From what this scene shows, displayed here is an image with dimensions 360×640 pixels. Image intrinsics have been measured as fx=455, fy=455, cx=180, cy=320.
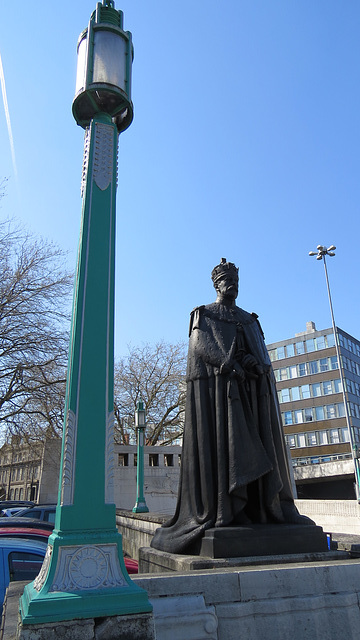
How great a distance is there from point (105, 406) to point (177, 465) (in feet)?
87.6

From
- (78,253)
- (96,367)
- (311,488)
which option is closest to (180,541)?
(96,367)

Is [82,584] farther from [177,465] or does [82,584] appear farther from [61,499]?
[177,465]

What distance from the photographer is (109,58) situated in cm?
391

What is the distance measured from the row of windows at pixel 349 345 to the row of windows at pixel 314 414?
6.89 meters

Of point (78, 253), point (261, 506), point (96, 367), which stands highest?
point (78, 253)

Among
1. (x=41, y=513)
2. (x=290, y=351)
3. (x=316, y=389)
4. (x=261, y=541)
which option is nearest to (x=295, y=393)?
(x=316, y=389)

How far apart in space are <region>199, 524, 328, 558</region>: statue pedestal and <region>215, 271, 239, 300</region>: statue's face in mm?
2573

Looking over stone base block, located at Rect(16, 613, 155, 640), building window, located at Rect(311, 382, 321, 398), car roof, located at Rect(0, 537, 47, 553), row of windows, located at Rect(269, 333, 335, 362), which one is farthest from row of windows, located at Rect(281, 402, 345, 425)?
stone base block, located at Rect(16, 613, 155, 640)

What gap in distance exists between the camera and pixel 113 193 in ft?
12.3

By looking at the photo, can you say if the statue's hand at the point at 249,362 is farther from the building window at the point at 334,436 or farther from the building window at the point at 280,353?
the building window at the point at 280,353

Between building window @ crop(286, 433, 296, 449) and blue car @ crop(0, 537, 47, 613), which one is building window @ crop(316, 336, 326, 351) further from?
blue car @ crop(0, 537, 47, 613)

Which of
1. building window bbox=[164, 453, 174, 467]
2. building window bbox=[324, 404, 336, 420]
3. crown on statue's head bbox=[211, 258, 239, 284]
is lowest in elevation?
building window bbox=[164, 453, 174, 467]

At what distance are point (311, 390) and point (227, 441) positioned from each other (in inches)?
1782

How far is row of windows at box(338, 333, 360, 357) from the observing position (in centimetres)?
4838
